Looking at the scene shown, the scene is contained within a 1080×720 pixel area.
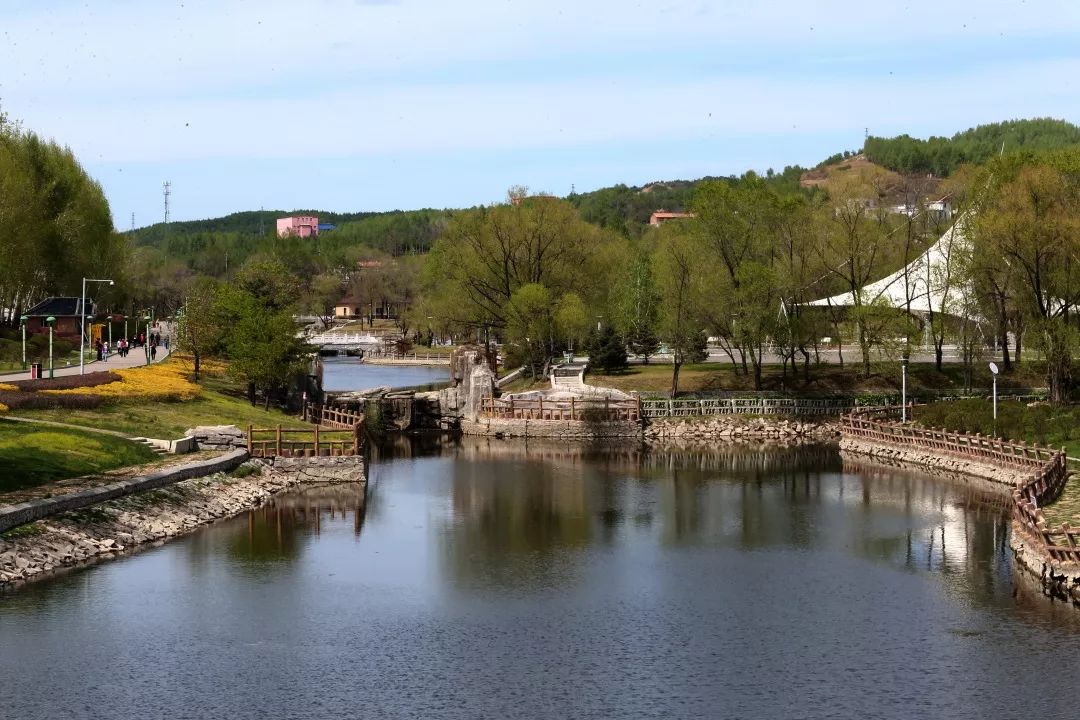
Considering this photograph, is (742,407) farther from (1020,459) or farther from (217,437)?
(217,437)

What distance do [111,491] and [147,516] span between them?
143 centimetres

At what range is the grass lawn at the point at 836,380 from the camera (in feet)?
276

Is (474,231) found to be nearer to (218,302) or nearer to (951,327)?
(218,302)

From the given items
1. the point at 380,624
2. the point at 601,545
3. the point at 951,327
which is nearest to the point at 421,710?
the point at 380,624

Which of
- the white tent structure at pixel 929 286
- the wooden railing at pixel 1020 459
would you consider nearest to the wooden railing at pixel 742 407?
the wooden railing at pixel 1020 459

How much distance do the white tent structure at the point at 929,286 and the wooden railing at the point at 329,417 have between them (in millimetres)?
30729

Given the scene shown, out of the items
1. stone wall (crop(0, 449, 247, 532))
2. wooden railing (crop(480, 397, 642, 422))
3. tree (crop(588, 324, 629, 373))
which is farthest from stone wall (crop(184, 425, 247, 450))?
tree (crop(588, 324, 629, 373))

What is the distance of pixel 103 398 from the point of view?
63.2 meters

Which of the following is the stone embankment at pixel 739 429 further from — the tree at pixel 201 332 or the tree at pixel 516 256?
the tree at pixel 201 332

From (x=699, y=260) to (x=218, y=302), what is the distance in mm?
28658

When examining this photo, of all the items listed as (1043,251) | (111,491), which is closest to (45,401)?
(111,491)

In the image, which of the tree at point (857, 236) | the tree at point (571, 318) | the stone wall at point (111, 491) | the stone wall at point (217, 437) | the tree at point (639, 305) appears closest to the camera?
the stone wall at point (111, 491)

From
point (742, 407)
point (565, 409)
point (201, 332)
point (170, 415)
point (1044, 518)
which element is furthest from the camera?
point (742, 407)

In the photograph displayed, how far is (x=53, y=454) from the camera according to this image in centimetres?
5056
